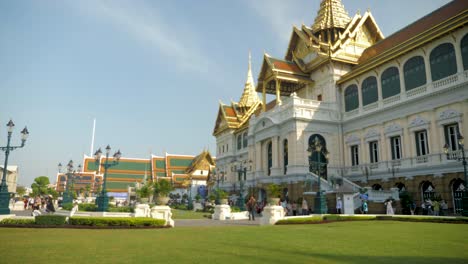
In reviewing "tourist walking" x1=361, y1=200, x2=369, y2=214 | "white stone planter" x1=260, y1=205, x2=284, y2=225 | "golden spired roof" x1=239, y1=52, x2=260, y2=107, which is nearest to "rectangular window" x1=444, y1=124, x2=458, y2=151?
"tourist walking" x1=361, y1=200, x2=369, y2=214

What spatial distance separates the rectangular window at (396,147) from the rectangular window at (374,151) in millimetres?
1484

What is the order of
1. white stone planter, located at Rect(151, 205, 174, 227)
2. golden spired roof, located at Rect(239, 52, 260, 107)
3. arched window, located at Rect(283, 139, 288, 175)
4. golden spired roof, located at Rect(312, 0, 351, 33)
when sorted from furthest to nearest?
1. golden spired roof, located at Rect(239, 52, 260, 107)
2. golden spired roof, located at Rect(312, 0, 351, 33)
3. arched window, located at Rect(283, 139, 288, 175)
4. white stone planter, located at Rect(151, 205, 174, 227)

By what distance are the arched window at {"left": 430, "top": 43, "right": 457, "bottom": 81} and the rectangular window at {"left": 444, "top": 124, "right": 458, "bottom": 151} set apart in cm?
340

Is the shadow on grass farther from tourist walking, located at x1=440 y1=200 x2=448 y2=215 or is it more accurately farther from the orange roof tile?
the orange roof tile

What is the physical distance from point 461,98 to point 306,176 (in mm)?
12393

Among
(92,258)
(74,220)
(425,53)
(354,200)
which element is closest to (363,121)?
(425,53)

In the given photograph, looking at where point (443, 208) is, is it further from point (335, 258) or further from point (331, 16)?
point (331, 16)

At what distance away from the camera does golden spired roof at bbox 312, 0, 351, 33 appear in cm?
3736

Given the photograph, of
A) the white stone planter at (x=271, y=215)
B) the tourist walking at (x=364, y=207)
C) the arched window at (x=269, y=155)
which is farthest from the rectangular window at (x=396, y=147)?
the white stone planter at (x=271, y=215)

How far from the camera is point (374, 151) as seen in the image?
94.5 ft

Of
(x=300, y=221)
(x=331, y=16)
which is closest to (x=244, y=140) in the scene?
(x=331, y=16)

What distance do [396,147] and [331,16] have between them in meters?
17.6

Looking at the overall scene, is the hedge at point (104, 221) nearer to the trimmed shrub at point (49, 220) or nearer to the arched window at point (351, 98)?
the trimmed shrub at point (49, 220)

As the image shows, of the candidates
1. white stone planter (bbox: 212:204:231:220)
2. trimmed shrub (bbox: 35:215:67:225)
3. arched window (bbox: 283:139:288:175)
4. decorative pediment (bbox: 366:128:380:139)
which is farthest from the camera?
arched window (bbox: 283:139:288:175)
